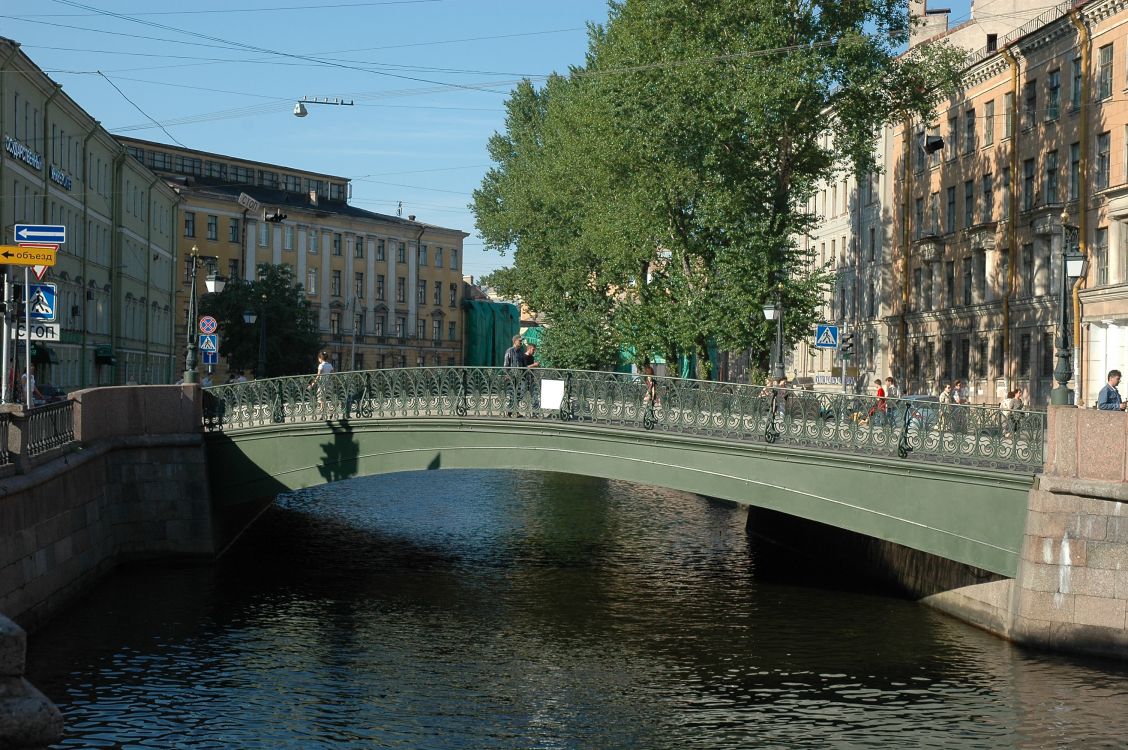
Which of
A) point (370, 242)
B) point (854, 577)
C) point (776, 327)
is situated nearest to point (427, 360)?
point (370, 242)

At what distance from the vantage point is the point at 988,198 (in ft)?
161

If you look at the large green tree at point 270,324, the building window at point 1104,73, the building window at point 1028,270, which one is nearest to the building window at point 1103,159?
the building window at point 1104,73

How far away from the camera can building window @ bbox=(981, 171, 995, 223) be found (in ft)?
160

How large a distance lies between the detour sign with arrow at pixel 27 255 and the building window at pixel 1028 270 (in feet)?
A: 105

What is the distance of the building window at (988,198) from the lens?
48.8m

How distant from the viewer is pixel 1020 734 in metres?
15.3

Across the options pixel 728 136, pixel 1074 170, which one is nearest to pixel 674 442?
pixel 728 136

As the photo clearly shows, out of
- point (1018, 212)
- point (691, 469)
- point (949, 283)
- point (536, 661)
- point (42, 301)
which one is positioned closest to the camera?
point (536, 661)

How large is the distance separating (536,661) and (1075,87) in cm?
2999

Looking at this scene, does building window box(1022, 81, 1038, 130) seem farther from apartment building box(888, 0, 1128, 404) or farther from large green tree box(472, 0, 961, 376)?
large green tree box(472, 0, 961, 376)

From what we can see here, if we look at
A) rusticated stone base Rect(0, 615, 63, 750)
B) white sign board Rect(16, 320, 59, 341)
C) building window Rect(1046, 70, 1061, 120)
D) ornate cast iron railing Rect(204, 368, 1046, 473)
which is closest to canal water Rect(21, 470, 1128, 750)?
ornate cast iron railing Rect(204, 368, 1046, 473)

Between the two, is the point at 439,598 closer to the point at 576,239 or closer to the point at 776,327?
the point at 776,327

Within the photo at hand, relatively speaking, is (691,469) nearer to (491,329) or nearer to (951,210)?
(951,210)

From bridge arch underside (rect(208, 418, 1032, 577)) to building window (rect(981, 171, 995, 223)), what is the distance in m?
28.8
